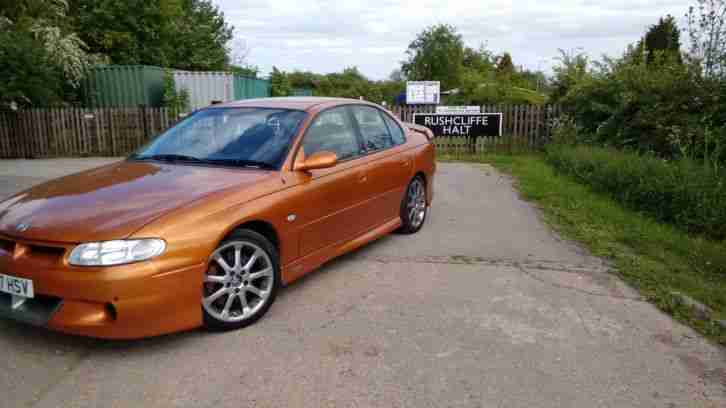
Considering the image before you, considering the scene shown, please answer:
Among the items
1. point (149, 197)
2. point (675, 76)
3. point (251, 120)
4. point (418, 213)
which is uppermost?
point (675, 76)

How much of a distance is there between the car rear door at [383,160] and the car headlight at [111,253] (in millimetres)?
2440

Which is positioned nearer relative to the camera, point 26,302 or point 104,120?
point 26,302

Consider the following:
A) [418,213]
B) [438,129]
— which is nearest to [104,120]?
[438,129]

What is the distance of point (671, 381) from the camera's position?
Answer: 3.14 metres

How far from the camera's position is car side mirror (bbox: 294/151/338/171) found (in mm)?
4309

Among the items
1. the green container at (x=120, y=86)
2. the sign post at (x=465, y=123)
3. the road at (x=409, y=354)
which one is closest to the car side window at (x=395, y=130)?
the road at (x=409, y=354)

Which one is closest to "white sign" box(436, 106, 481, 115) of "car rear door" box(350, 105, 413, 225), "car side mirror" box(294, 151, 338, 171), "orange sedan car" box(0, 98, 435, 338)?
"car rear door" box(350, 105, 413, 225)

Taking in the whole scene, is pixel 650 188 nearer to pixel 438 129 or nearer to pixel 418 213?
pixel 418 213

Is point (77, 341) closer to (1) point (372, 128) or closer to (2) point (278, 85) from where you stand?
(1) point (372, 128)

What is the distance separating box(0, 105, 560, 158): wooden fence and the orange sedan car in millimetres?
9573

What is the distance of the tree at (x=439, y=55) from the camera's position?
45688 millimetres

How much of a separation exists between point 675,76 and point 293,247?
9490mm

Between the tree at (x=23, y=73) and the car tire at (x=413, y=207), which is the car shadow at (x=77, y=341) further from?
the tree at (x=23, y=73)

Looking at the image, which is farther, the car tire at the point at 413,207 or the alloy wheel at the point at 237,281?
the car tire at the point at 413,207
